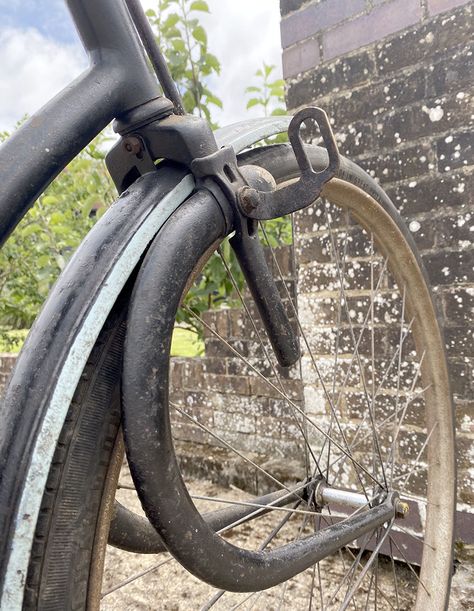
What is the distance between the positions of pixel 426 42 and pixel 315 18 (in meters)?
0.39

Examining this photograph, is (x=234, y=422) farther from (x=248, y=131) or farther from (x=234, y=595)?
(x=248, y=131)

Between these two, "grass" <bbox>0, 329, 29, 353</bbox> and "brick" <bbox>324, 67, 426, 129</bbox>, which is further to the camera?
"grass" <bbox>0, 329, 29, 353</bbox>

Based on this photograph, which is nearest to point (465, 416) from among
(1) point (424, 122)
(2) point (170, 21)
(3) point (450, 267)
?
(3) point (450, 267)

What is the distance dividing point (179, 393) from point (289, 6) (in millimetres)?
1578

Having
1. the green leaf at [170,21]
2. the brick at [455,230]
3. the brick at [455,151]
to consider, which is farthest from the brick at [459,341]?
the green leaf at [170,21]

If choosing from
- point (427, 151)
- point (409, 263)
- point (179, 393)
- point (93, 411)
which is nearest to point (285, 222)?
point (179, 393)

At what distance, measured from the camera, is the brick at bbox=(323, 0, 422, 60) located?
1.51 metres

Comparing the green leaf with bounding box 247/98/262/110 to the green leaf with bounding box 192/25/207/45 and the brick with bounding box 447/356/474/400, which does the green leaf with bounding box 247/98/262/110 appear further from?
the brick with bounding box 447/356/474/400

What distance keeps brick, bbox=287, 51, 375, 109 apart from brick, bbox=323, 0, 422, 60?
1.4 inches

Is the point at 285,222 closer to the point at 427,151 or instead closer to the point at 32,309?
the point at 427,151

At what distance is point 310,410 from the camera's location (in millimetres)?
1783

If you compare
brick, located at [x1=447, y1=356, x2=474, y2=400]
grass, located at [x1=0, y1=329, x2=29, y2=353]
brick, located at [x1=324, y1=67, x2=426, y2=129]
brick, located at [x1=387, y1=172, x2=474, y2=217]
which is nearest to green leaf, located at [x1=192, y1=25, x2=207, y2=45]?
brick, located at [x1=324, y1=67, x2=426, y2=129]

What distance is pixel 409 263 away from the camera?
1.32 metres

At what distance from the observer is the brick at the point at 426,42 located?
142cm
